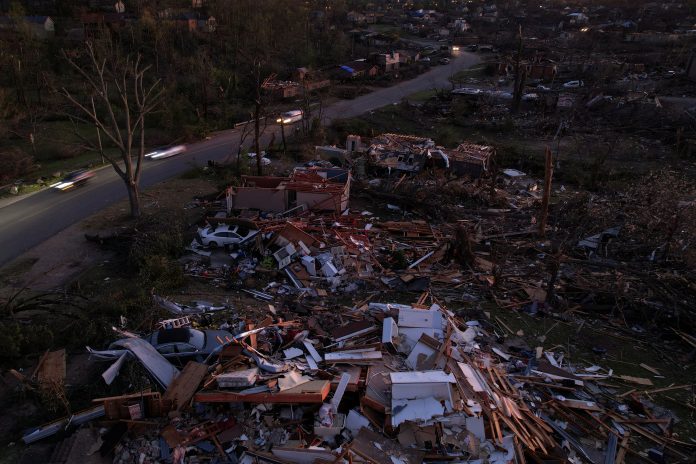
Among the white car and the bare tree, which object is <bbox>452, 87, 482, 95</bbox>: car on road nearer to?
the bare tree

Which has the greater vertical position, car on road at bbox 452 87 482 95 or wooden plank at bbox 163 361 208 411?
wooden plank at bbox 163 361 208 411

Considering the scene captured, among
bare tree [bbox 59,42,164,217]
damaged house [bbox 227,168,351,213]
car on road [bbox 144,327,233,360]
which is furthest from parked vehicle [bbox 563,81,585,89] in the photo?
car on road [bbox 144,327,233,360]

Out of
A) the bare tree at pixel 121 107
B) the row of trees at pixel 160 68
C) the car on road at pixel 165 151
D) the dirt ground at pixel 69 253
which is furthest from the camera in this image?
the row of trees at pixel 160 68

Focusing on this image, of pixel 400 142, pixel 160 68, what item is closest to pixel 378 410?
pixel 400 142

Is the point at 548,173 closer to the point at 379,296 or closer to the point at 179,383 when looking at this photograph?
the point at 379,296

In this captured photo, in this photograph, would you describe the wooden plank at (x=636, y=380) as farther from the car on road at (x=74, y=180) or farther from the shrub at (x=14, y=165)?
the shrub at (x=14, y=165)

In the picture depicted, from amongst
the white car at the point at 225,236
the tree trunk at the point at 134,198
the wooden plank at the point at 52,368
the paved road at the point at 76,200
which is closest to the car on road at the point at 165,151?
the paved road at the point at 76,200

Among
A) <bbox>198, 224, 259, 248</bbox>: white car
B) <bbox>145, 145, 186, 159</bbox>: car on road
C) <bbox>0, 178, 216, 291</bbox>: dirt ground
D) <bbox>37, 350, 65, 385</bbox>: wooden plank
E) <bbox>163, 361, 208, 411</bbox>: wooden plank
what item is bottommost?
<bbox>145, 145, 186, 159</bbox>: car on road

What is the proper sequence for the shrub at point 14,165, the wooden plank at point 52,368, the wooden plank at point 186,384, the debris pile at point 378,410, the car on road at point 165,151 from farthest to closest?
the car on road at point 165,151
the shrub at point 14,165
the wooden plank at point 52,368
the wooden plank at point 186,384
the debris pile at point 378,410
